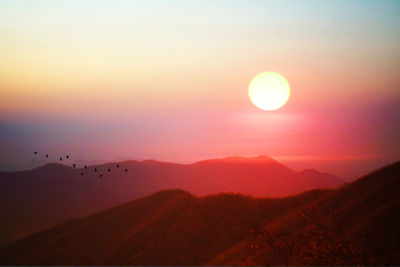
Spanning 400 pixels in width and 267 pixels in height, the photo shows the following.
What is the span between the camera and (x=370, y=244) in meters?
23.3

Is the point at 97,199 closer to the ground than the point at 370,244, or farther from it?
closer to the ground

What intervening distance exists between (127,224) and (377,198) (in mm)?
29040

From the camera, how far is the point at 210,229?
1572 inches

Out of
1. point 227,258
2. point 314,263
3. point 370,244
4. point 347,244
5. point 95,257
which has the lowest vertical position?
point 95,257

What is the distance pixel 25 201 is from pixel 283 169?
10194 cm

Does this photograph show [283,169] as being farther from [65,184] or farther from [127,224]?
[127,224]

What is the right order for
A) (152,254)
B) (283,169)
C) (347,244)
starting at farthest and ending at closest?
1. (283,169)
2. (152,254)
3. (347,244)

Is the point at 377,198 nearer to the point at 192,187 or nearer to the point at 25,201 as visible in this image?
the point at 25,201

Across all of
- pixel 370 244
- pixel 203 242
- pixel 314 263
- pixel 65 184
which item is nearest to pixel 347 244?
pixel 314 263

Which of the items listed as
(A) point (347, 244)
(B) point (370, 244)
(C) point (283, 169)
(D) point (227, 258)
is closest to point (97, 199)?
(C) point (283, 169)

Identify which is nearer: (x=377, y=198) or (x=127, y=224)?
(x=377, y=198)

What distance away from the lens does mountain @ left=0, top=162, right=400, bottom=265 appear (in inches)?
1064

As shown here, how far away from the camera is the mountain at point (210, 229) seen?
2703 cm

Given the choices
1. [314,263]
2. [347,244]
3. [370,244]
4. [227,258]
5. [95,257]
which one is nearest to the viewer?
[347,244]
